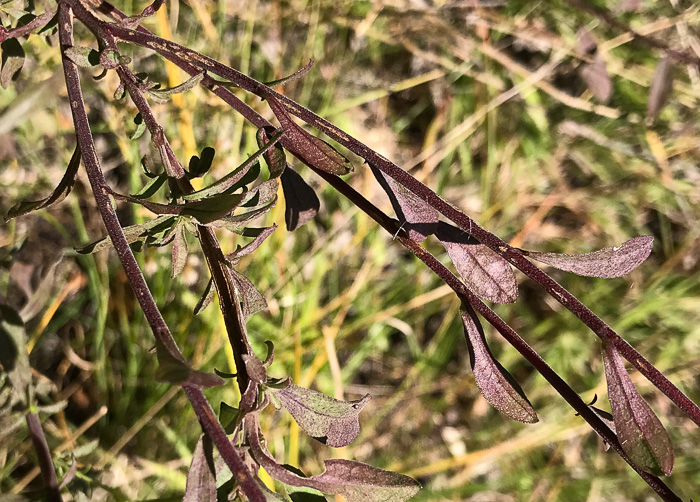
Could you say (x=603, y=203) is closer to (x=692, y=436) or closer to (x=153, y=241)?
(x=692, y=436)

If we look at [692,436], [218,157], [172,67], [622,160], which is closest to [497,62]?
[622,160]

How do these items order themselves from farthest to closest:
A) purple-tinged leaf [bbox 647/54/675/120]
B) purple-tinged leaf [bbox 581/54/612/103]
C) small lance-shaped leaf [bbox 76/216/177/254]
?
purple-tinged leaf [bbox 581/54/612/103] < purple-tinged leaf [bbox 647/54/675/120] < small lance-shaped leaf [bbox 76/216/177/254]

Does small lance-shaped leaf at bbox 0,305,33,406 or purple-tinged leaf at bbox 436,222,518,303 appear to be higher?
purple-tinged leaf at bbox 436,222,518,303

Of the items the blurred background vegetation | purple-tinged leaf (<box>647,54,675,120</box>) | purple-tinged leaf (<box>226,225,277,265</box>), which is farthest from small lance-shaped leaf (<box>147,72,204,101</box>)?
purple-tinged leaf (<box>647,54,675,120</box>)

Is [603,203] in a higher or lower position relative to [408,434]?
higher

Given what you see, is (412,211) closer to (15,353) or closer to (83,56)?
(83,56)

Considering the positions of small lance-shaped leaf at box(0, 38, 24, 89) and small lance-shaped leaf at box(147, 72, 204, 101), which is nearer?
small lance-shaped leaf at box(147, 72, 204, 101)

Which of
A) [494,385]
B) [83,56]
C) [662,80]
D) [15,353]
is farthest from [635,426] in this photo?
[662,80]

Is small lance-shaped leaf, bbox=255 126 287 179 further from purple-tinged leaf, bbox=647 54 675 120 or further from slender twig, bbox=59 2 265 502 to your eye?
purple-tinged leaf, bbox=647 54 675 120
